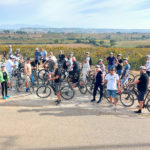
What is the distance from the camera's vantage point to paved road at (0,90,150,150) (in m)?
4.78

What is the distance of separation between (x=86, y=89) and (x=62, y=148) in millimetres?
4631

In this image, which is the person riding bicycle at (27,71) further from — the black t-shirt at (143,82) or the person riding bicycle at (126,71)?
the black t-shirt at (143,82)

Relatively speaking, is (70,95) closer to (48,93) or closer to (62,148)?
(48,93)

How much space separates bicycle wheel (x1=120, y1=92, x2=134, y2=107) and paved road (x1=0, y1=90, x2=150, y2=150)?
0.92ft

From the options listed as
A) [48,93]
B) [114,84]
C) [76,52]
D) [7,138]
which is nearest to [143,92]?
[114,84]

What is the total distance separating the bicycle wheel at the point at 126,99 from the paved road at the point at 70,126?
0.28 m

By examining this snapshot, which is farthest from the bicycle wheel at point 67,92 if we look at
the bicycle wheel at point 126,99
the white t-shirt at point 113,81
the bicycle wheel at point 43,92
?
the bicycle wheel at point 126,99

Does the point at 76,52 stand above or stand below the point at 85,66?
above

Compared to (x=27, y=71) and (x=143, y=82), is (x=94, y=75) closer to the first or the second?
(x=143, y=82)

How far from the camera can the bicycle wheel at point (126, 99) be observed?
743cm

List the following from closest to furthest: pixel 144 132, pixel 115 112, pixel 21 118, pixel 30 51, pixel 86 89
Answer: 1. pixel 144 132
2. pixel 21 118
3. pixel 115 112
4. pixel 86 89
5. pixel 30 51

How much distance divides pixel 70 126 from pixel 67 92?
2.63m

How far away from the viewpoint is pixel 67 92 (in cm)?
825

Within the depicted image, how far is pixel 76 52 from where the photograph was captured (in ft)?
69.0
